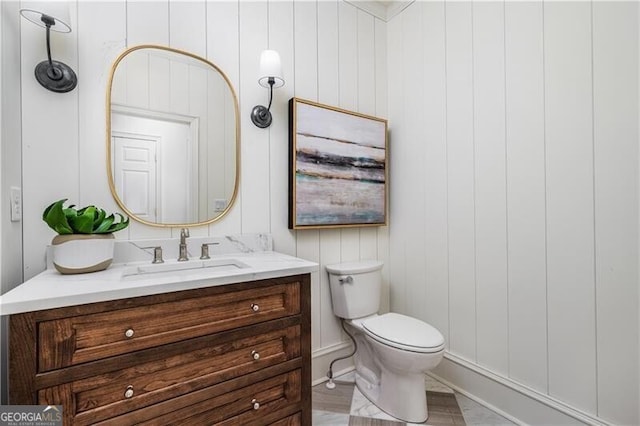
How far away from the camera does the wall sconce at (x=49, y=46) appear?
1.14 m

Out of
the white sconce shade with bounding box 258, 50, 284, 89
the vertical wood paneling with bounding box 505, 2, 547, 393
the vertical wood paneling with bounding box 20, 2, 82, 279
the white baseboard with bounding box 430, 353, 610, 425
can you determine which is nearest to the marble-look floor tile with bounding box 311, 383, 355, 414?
the white baseboard with bounding box 430, 353, 610, 425

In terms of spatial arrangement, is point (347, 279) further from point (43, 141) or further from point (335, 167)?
point (43, 141)

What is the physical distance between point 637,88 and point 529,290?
978 millimetres

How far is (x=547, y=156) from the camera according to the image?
1.48 metres

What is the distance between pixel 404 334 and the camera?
5.17 feet

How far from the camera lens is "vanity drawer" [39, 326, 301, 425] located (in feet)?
2.91

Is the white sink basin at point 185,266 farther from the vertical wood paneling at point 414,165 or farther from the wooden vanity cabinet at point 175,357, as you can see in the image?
the vertical wood paneling at point 414,165

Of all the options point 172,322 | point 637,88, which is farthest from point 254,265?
point 637,88

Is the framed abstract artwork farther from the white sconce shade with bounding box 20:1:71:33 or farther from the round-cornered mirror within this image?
the white sconce shade with bounding box 20:1:71:33

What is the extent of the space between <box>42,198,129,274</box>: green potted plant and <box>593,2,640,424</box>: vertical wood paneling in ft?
6.76

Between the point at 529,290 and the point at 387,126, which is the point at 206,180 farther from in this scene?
the point at 529,290

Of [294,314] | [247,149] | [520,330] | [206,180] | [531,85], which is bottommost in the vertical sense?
[520,330]

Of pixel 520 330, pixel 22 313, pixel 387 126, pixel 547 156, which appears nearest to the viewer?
pixel 22 313

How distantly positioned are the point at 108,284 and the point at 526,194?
1.87 m
